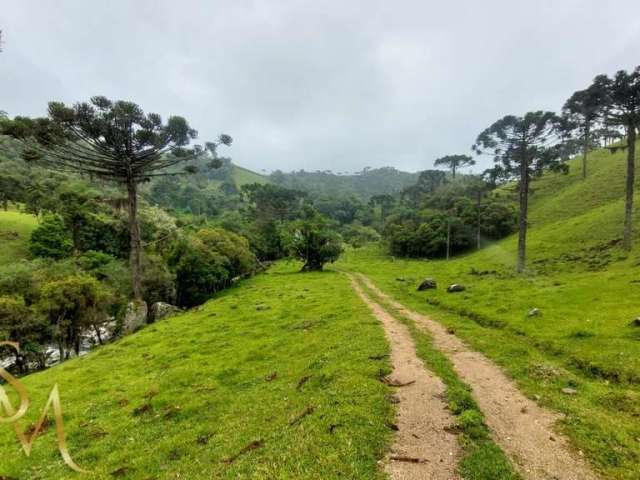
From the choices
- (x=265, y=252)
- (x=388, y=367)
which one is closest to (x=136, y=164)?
(x=388, y=367)

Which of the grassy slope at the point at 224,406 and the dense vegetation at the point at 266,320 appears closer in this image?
the grassy slope at the point at 224,406

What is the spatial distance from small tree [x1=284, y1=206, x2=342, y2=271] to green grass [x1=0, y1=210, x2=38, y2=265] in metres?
45.8

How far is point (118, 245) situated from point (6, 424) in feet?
169

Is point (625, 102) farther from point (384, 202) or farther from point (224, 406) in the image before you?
point (384, 202)

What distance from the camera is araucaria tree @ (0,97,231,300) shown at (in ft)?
81.5

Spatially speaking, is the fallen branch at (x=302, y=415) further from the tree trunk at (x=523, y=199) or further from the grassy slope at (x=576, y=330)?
the tree trunk at (x=523, y=199)

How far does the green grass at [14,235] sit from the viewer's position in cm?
5182

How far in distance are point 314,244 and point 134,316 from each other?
3577 centimetres

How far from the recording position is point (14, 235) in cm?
5606

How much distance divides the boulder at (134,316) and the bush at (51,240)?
30904 millimetres

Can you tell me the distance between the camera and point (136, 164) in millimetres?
30094

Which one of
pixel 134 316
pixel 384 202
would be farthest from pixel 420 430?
pixel 384 202

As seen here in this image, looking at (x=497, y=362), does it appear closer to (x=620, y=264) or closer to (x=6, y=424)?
(x=6, y=424)

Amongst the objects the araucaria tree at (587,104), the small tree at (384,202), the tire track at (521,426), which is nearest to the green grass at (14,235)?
the tire track at (521,426)
